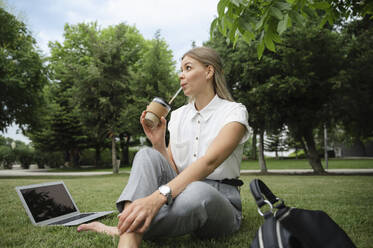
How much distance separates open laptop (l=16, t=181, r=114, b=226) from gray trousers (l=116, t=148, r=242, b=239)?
4.21ft

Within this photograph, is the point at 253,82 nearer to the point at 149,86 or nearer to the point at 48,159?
the point at 149,86

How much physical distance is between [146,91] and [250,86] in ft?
16.0

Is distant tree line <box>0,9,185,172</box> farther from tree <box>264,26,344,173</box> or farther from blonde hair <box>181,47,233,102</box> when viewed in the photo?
blonde hair <box>181,47,233,102</box>

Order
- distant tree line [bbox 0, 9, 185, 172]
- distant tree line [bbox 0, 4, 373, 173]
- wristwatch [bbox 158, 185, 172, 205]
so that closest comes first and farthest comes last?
wristwatch [bbox 158, 185, 172, 205], distant tree line [bbox 0, 4, 373, 173], distant tree line [bbox 0, 9, 185, 172]

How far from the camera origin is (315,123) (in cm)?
1209

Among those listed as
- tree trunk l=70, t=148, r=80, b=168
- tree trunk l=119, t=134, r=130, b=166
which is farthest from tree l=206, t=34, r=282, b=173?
tree trunk l=70, t=148, r=80, b=168

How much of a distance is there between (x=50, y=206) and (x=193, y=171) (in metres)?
2.06

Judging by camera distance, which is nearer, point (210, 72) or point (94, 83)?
point (210, 72)

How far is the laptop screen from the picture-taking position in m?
2.92

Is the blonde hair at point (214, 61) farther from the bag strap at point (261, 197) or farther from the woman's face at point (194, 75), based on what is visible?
the bag strap at point (261, 197)

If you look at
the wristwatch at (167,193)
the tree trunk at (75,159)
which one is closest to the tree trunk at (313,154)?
the wristwatch at (167,193)

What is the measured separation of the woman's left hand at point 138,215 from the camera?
1.57 m

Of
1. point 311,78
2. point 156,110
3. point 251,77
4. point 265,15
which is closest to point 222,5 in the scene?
point 265,15

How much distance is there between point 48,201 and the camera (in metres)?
3.09
